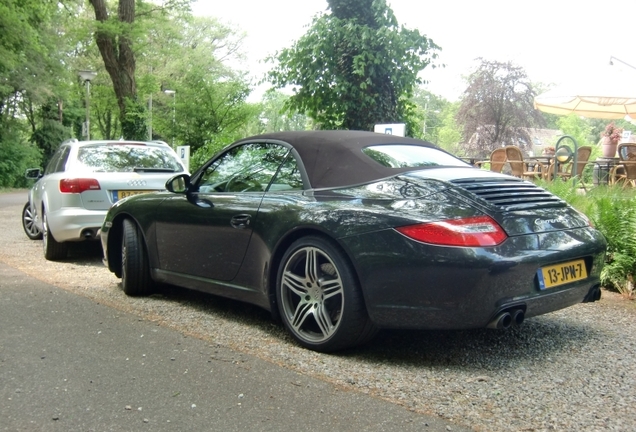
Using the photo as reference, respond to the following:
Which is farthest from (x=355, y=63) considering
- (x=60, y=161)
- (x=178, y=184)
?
(x=178, y=184)

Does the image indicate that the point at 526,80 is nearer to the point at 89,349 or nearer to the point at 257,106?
the point at 257,106

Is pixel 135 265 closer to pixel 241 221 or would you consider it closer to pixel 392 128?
pixel 241 221

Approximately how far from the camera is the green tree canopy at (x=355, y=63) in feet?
35.3

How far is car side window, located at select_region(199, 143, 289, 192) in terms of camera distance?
484cm

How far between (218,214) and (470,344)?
6.42ft

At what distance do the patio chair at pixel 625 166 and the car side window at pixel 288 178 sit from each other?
26.4ft

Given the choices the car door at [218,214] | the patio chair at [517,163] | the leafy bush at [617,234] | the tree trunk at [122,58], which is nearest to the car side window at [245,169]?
the car door at [218,214]

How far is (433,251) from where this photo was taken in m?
3.63

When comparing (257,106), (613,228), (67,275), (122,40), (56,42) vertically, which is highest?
(56,42)

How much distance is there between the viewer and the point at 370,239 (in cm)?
384

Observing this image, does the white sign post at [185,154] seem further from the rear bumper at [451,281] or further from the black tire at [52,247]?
the rear bumper at [451,281]

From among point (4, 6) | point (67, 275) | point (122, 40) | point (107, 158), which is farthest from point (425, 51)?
point (4, 6)

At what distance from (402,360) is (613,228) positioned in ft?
9.94

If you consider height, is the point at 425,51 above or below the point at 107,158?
above
